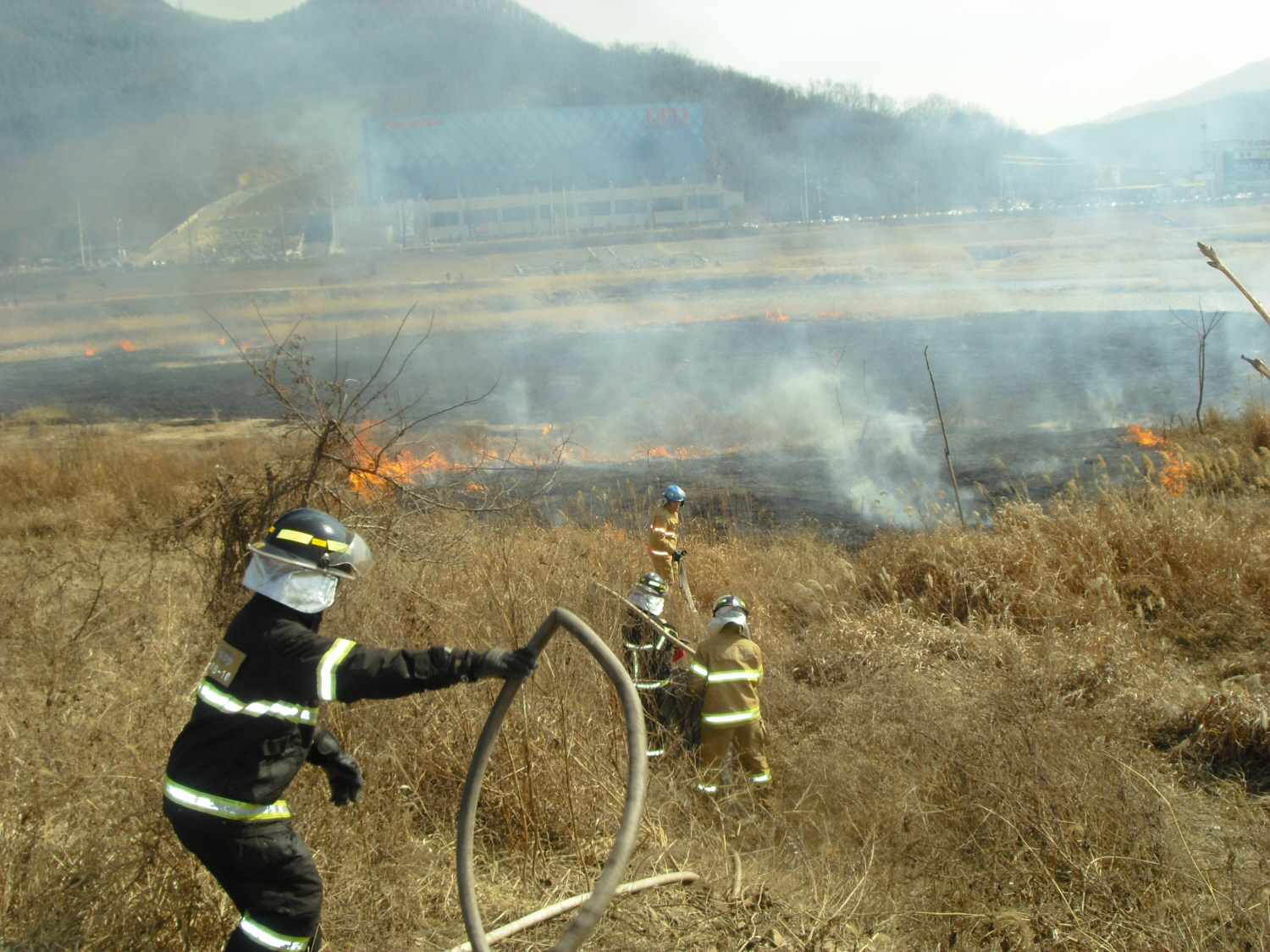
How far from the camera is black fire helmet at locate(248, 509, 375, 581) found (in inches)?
90.7

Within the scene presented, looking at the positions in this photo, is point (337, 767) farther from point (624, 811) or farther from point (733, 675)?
point (733, 675)

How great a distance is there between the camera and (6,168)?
4178 cm

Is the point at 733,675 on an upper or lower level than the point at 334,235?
lower

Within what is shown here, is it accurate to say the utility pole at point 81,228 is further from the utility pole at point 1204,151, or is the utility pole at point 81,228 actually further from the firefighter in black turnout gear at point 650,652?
the utility pole at point 1204,151

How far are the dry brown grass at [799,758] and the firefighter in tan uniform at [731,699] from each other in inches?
10.9

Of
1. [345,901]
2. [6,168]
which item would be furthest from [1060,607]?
[6,168]

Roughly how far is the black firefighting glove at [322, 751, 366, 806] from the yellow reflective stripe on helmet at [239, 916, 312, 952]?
0.39m

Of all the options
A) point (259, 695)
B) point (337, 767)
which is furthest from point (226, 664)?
point (337, 767)

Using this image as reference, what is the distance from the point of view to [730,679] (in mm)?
4559

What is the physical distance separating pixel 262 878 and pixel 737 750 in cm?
288

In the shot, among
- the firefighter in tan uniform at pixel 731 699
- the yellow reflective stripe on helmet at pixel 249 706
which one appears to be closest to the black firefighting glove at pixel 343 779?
the yellow reflective stripe on helmet at pixel 249 706

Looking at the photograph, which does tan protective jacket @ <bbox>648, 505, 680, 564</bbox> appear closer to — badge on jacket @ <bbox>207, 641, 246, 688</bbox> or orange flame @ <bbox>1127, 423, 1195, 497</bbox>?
badge on jacket @ <bbox>207, 641, 246, 688</bbox>

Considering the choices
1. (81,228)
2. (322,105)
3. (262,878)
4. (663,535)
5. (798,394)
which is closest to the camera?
(262,878)

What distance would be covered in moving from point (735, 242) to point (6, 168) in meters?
35.8
